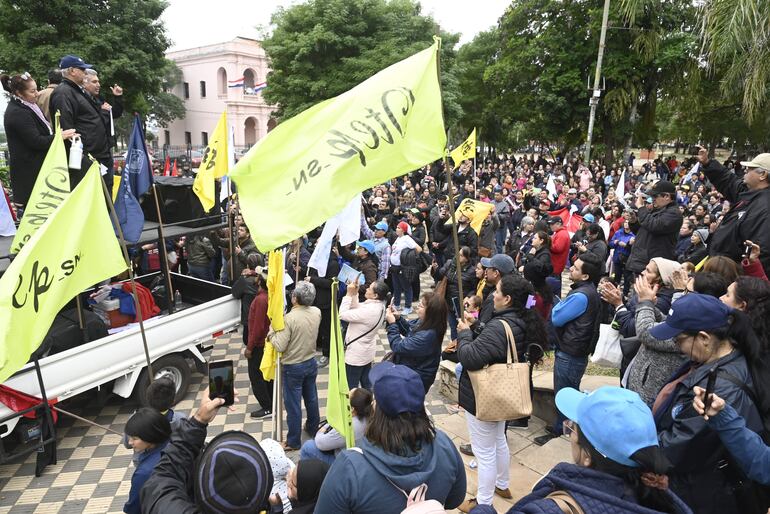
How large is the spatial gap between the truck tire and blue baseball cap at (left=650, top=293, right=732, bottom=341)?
538 centimetres

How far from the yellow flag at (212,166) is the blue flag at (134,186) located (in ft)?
2.90

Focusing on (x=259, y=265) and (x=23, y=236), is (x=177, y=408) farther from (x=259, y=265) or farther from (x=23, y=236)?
(x=23, y=236)

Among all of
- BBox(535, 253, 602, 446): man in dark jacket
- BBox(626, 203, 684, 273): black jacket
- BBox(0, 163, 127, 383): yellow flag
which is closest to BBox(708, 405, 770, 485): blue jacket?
BBox(535, 253, 602, 446): man in dark jacket

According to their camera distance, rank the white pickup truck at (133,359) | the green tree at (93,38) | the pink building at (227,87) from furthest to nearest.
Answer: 1. the pink building at (227,87)
2. the green tree at (93,38)
3. the white pickup truck at (133,359)

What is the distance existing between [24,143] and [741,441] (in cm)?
748

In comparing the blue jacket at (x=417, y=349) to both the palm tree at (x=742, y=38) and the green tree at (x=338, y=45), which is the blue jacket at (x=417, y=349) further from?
the green tree at (x=338, y=45)

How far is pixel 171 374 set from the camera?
6430mm

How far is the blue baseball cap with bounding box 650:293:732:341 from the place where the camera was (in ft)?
8.77

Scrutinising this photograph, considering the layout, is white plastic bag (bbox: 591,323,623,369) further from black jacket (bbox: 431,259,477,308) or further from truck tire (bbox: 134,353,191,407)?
truck tire (bbox: 134,353,191,407)

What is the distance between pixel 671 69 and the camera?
25.0m

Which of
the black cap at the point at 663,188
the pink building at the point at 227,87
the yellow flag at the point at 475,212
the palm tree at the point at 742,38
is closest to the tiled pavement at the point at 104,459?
the yellow flag at the point at 475,212

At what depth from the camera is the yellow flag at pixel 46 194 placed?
4.89 m

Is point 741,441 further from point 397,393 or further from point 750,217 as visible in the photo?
point 750,217

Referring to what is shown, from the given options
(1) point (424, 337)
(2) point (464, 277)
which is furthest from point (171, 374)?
(2) point (464, 277)
